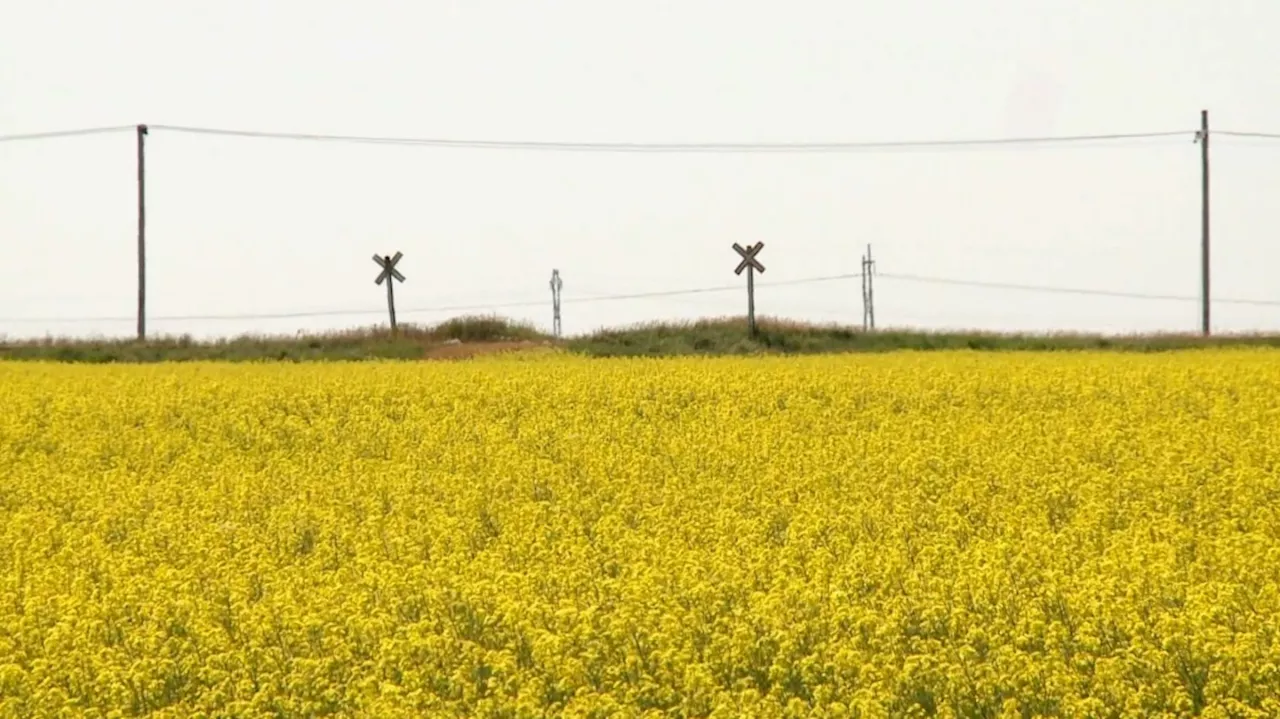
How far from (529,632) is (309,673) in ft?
4.04

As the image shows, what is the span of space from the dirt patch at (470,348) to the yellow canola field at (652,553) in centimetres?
1601

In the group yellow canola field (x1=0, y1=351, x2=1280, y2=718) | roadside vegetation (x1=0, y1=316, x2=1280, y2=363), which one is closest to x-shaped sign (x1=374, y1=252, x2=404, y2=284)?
roadside vegetation (x1=0, y1=316, x2=1280, y2=363)

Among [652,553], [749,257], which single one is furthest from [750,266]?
[652,553]

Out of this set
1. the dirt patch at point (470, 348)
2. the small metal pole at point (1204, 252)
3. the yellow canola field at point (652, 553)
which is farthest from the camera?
the small metal pole at point (1204, 252)

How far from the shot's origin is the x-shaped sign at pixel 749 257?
1625 inches

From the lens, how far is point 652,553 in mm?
10750

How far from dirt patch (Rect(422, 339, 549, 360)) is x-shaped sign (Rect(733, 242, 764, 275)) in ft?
19.0

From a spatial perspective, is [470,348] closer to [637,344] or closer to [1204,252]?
[637,344]

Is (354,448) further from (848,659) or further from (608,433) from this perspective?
(848,659)

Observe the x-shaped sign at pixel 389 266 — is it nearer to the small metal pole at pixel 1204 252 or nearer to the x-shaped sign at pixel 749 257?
the x-shaped sign at pixel 749 257

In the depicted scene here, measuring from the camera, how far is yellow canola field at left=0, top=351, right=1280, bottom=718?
7.90 metres

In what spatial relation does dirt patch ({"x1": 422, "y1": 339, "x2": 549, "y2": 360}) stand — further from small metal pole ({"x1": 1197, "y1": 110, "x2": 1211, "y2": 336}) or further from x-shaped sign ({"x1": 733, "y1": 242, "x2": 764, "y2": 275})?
small metal pole ({"x1": 1197, "y1": 110, "x2": 1211, "y2": 336})

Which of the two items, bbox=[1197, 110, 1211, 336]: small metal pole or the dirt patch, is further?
bbox=[1197, 110, 1211, 336]: small metal pole

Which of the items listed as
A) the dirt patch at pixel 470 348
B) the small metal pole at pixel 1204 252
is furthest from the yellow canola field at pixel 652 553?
the small metal pole at pixel 1204 252
